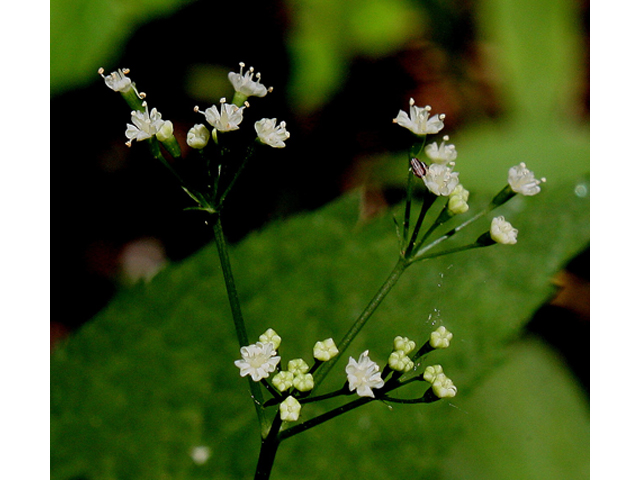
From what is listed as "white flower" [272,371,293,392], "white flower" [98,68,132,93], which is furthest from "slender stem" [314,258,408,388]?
"white flower" [98,68,132,93]

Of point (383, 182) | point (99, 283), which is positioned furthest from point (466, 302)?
point (99, 283)

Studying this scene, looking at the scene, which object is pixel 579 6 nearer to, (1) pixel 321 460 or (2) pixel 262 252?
(2) pixel 262 252

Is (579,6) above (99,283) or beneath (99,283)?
above

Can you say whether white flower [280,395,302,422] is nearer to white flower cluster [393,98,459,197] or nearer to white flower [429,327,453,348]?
white flower [429,327,453,348]

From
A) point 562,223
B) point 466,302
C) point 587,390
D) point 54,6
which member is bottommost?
point 587,390

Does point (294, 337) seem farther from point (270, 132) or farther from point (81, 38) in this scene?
point (81, 38)

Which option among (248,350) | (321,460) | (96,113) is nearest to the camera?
(248,350)

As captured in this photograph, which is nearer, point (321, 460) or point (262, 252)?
point (321, 460)
